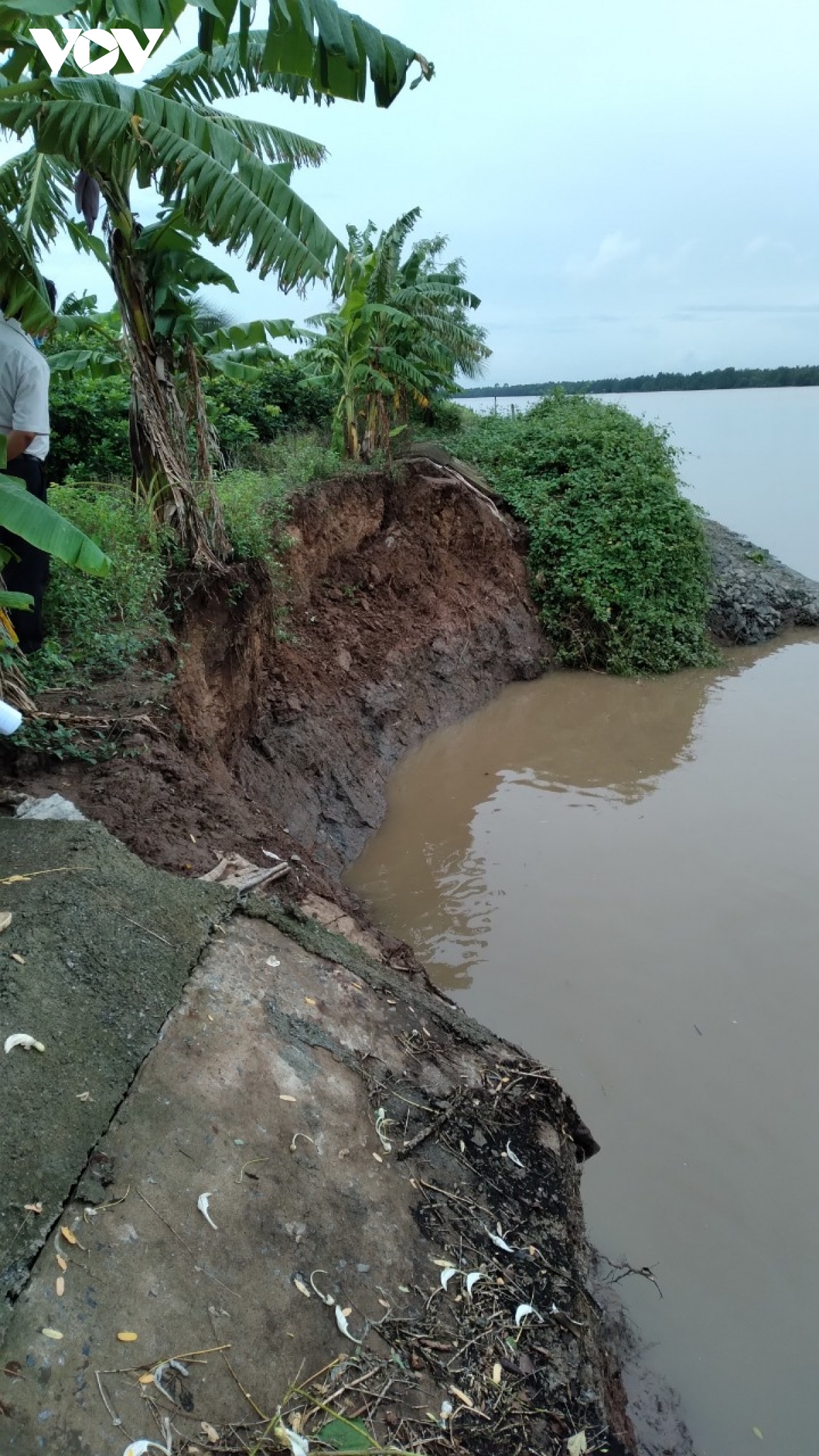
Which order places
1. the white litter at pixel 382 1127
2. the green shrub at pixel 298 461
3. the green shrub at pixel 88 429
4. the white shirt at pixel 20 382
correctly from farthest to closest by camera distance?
1. the green shrub at pixel 298 461
2. the green shrub at pixel 88 429
3. the white shirt at pixel 20 382
4. the white litter at pixel 382 1127

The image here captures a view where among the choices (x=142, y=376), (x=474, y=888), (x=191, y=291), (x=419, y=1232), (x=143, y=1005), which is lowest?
(x=474, y=888)

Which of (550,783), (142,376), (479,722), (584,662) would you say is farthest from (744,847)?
(142,376)

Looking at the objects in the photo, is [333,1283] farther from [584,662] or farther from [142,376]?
[584,662]

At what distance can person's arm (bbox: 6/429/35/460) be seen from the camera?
4691mm

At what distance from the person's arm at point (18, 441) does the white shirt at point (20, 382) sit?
0.05 ft

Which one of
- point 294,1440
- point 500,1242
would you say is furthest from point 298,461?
point 294,1440

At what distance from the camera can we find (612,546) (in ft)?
36.7

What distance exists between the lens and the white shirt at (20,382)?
4.68 m

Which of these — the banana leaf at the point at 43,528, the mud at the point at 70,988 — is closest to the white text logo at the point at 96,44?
the banana leaf at the point at 43,528

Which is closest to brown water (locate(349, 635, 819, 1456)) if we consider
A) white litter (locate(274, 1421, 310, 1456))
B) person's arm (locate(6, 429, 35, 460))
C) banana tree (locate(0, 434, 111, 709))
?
white litter (locate(274, 1421, 310, 1456))

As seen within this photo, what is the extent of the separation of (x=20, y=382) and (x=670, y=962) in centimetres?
488

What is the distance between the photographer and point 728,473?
24.8 m

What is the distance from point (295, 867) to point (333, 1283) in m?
2.36

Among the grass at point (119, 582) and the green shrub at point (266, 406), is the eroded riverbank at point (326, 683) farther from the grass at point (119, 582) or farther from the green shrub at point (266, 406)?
the green shrub at point (266, 406)
